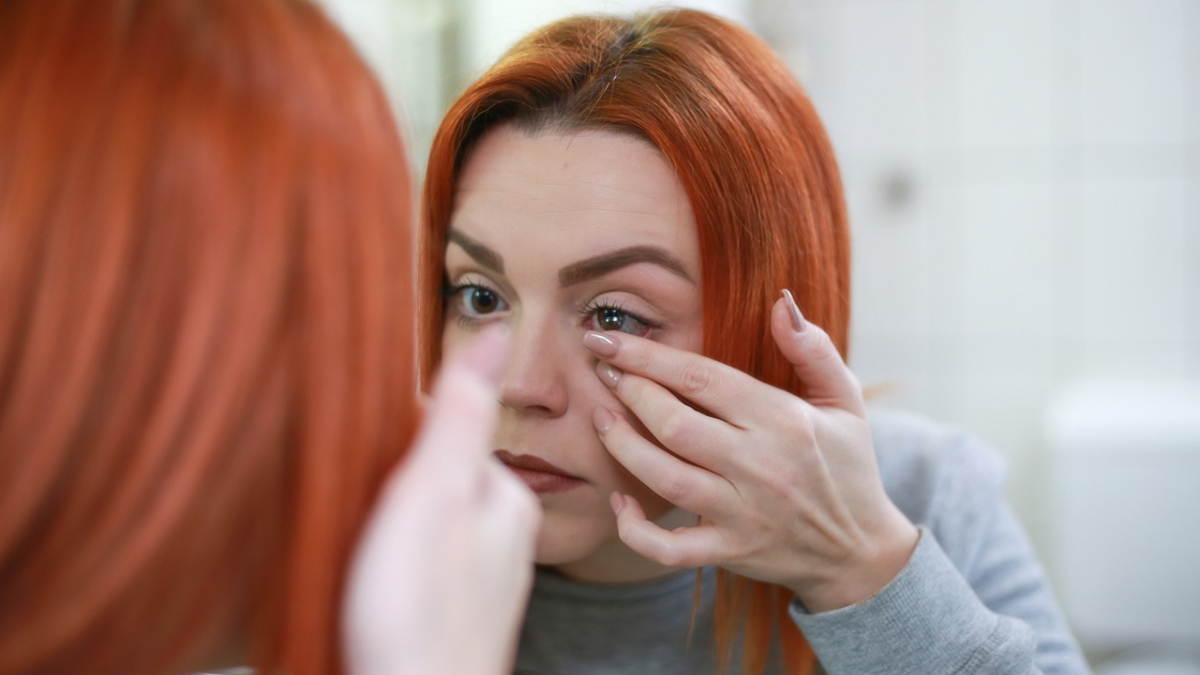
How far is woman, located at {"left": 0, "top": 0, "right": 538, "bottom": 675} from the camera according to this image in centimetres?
35

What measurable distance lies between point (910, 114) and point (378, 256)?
A: 1.45m

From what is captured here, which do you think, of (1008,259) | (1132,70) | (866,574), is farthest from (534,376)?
(1132,70)

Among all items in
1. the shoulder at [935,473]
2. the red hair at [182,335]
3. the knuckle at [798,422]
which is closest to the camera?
the red hair at [182,335]

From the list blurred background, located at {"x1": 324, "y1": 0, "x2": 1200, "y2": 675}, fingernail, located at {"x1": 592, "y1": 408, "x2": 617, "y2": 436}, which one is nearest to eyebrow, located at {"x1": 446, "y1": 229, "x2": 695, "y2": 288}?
fingernail, located at {"x1": 592, "y1": 408, "x2": 617, "y2": 436}

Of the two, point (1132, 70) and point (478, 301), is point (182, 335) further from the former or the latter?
point (1132, 70)

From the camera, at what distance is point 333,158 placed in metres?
0.40

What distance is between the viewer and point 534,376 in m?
0.70

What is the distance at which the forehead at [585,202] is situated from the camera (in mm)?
697

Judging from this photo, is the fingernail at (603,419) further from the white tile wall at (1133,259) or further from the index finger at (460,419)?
the white tile wall at (1133,259)

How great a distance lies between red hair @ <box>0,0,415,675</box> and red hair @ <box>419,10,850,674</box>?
1.12 ft

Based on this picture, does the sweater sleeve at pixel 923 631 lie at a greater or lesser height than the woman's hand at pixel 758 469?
lesser

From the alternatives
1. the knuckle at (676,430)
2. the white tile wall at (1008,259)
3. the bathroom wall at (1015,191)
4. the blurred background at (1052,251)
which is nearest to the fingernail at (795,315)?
the knuckle at (676,430)

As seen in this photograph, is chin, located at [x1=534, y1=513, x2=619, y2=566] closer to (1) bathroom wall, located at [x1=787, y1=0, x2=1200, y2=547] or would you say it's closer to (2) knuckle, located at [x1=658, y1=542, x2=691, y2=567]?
(2) knuckle, located at [x1=658, y1=542, x2=691, y2=567]

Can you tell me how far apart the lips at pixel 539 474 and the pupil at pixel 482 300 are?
0.13m
